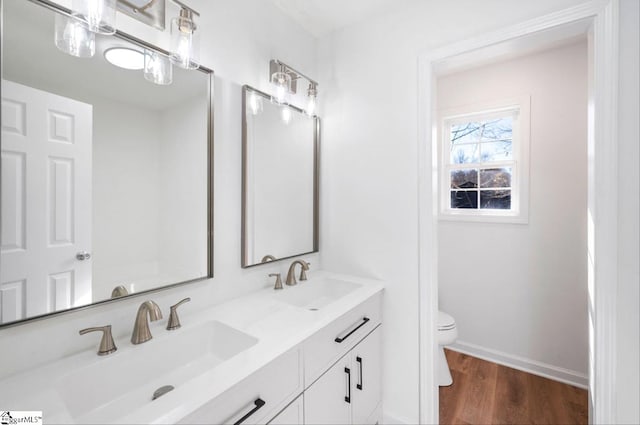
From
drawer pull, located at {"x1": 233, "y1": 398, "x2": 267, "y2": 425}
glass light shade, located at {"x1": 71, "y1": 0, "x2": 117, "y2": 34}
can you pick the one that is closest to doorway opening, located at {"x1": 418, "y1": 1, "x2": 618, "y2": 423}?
drawer pull, located at {"x1": 233, "y1": 398, "x2": 267, "y2": 425}

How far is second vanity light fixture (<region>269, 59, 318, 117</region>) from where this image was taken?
62.6 inches

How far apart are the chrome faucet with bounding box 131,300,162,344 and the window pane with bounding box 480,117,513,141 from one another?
2.72 meters

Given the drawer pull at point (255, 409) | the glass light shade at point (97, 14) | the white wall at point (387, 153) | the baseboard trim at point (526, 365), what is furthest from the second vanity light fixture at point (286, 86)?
the baseboard trim at point (526, 365)

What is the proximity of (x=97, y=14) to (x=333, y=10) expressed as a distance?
1281 millimetres

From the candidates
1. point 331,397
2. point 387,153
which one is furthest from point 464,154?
point 331,397

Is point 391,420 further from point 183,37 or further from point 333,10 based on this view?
point 333,10

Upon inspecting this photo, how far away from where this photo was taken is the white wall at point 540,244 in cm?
206

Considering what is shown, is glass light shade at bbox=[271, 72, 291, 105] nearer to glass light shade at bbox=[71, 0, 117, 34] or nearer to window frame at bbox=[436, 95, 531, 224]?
glass light shade at bbox=[71, 0, 117, 34]

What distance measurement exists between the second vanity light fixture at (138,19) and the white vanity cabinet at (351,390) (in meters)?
1.36

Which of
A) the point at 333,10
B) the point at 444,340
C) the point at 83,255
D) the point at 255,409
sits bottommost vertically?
the point at 444,340

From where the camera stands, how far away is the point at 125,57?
103 centimetres

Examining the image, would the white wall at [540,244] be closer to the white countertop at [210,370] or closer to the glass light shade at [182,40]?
the white countertop at [210,370]

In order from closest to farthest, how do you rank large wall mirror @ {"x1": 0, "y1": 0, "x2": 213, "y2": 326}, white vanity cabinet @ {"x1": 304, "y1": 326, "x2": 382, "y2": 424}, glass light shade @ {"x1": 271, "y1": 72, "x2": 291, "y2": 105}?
large wall mirror @ {"x1": 0, "y1": 0, "x2": 213, "y2": 326}, white vanity cabinet @ {"x1": 304, "y1": 326, "x2": 382, "y2": 424}, glass light shade @ {"x1": 271, "y1": 72, "x2": 291, "y2": 105}

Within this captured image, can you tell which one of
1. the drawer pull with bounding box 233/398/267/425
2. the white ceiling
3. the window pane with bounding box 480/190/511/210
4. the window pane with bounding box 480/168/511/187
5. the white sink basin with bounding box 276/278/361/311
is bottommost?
the drawer pull with bounding box 233/398/267/425
